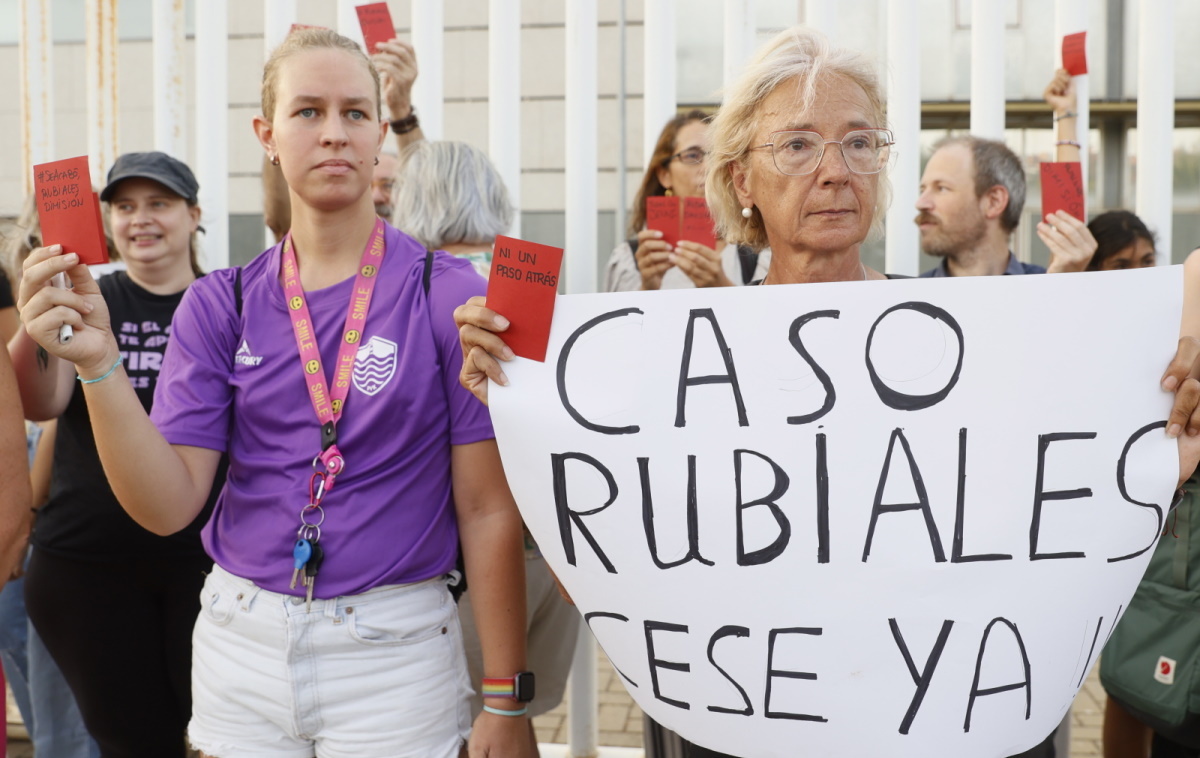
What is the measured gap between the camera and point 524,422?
5.57 feet

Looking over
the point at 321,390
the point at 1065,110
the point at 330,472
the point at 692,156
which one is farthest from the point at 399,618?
the point at 1065,110

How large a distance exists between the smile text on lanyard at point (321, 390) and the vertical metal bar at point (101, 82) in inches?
98.8

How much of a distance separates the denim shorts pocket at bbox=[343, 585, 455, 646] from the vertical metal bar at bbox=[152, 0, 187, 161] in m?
2.54

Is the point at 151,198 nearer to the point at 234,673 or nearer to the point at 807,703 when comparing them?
the point at 234,673

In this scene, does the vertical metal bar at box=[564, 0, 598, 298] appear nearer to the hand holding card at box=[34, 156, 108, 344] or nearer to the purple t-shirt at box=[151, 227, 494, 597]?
the purple t-shirt at box=[151, 227, 494, 597]

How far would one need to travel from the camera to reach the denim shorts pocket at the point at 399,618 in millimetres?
1813

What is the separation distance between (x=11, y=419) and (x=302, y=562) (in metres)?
0.54

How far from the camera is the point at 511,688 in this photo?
189 cm

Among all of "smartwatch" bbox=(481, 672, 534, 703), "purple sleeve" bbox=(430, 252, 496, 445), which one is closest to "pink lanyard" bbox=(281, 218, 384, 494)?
"purple sleeve" bbox=(430, 252, 496, 445)

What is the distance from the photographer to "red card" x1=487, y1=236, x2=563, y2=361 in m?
1.60

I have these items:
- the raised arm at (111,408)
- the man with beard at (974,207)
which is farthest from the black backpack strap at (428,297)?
the man with beard at (974,207)

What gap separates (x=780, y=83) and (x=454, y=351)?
2.48 feet

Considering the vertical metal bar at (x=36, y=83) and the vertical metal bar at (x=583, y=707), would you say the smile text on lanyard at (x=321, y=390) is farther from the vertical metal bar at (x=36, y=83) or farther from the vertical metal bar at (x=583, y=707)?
the vertical metal bar at (x=36, y=83)

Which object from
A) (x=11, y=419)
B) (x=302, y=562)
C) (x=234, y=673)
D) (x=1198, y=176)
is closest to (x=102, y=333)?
(x=11, y=419)
